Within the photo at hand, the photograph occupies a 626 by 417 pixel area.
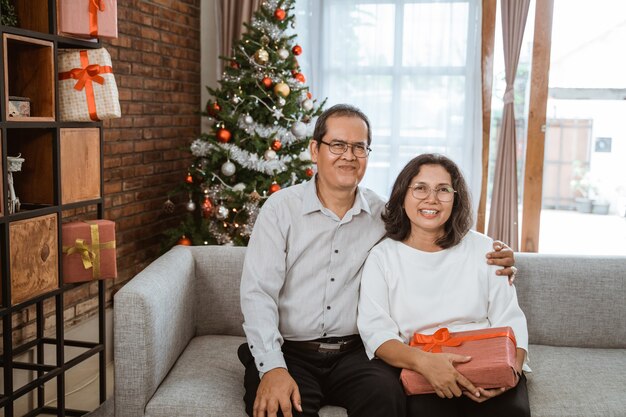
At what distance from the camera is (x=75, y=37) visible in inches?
97.7

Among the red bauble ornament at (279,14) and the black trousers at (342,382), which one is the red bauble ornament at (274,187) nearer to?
the red bauble ornament at (279,14)

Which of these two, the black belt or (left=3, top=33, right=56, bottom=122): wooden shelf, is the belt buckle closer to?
the black belt

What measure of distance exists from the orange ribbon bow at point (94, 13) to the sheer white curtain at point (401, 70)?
2.13 m

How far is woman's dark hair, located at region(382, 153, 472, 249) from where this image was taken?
2.17 metres

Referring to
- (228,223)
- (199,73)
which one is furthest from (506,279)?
(199,73)

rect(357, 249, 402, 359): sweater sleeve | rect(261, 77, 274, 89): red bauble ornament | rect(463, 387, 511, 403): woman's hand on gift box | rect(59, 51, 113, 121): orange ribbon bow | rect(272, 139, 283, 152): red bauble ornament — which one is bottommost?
rect(463, 387, 511, 403): woman's hand on gift box

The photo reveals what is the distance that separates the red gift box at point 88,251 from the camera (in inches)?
99.3

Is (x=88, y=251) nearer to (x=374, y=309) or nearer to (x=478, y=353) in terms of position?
(x=374, y=309)

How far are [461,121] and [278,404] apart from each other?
2927mm

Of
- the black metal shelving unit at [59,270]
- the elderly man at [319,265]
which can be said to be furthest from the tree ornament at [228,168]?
the elderly man at [319,265]

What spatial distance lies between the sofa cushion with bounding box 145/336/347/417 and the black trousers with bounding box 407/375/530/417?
24 cm

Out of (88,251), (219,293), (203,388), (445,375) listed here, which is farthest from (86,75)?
(445,375)

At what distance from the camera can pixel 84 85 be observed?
2.49 meters

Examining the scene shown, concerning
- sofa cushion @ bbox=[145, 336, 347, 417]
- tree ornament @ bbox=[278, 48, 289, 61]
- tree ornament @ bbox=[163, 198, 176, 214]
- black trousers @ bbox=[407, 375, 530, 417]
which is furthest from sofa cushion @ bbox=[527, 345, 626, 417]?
tree ornament @ bbox=[163, 198, 176, 214]
